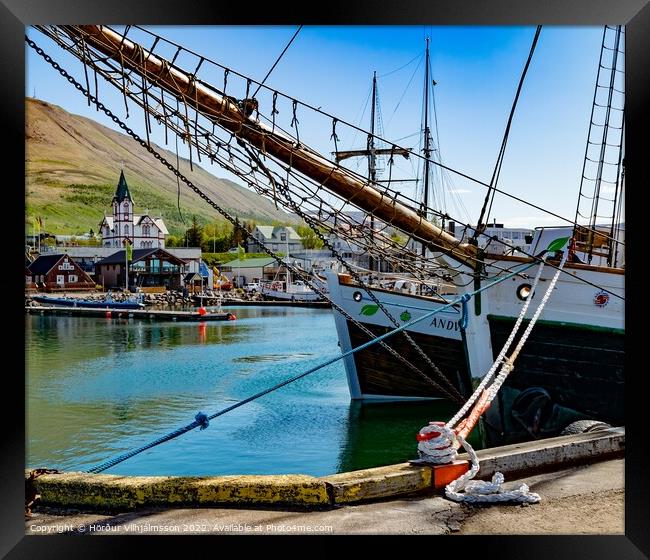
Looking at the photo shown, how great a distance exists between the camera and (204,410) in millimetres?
10727

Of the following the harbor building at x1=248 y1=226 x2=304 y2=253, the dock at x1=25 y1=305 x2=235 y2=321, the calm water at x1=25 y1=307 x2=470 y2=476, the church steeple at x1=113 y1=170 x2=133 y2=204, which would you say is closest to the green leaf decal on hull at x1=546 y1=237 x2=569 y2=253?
the calm water at x1=25 y1=307 x2=470 y2=476

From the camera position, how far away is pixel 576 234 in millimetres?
5816

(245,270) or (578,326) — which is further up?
(245,270)

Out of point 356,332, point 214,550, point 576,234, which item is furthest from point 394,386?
point 214,550

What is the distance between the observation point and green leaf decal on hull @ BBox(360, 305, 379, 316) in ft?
30.5

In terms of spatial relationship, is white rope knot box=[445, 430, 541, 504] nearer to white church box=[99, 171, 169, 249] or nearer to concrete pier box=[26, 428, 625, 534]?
concrete pier box=[26, 428, 625, 534]

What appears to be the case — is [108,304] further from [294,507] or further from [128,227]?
[294,507]

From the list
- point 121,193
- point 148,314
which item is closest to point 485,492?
point 121,193

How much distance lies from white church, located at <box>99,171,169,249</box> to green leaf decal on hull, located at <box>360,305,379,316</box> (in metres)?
6.39

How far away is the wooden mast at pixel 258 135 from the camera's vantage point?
178 inches

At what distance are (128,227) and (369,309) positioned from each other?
326 inches

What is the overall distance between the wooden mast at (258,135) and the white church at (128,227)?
356 inches
